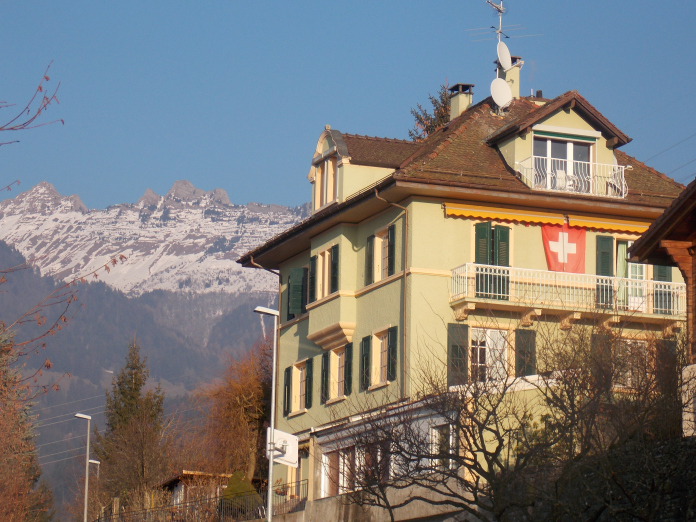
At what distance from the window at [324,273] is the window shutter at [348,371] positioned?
2.04 metres

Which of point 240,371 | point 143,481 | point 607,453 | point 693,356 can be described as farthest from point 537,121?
point 143,481

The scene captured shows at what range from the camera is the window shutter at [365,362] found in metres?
37.2

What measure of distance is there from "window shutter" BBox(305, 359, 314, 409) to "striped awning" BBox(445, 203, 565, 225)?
8887mm

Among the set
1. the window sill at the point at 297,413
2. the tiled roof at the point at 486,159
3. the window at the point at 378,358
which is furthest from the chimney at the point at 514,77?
the window sill at the point at 297,413

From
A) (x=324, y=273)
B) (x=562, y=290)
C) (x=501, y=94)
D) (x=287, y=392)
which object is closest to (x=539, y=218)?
(x=562, y=290)

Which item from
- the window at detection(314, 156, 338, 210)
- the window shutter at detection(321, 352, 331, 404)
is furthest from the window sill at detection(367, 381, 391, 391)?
the window at detection(314, 156, 338, 210)

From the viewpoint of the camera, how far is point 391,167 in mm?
39688

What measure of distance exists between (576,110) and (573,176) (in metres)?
2.18

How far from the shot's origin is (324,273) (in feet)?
132

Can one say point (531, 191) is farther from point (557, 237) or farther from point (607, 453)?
point (607, 453)

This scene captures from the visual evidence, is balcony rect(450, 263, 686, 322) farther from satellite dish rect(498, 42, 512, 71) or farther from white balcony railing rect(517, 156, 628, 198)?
satellite dish rect(498, 42, 512, 71)

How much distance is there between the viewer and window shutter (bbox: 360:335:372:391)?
122 ft

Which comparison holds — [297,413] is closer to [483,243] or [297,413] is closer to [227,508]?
[227,508]

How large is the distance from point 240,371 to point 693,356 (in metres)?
37.8
